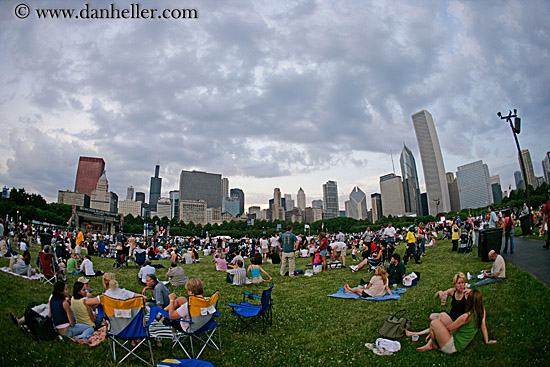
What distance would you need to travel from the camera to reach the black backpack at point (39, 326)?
566cm

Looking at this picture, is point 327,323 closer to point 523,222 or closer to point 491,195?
point 523,222

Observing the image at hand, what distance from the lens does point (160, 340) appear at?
591 cm

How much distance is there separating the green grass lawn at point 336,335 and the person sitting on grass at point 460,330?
14 cm

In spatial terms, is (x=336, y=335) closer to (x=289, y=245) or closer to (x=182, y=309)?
(x=182, y=309)

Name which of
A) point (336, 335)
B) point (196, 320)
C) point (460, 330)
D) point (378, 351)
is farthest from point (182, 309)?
point (460, 330)

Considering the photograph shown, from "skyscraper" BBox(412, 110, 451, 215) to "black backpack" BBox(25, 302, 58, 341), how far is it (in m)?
168

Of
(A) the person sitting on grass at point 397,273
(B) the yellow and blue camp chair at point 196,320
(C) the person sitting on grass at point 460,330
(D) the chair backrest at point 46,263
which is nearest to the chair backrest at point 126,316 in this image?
(B) the yellow and blue camp chair at point 196,320

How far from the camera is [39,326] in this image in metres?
5.66

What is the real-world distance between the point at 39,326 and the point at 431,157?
173 meters

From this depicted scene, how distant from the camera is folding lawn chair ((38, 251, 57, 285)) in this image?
11031 mm

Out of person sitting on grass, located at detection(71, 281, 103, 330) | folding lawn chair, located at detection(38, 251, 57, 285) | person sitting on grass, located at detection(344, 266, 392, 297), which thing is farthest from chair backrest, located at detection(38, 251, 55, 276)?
person sitting on grass, located at detection(344, 266, 392, 297)

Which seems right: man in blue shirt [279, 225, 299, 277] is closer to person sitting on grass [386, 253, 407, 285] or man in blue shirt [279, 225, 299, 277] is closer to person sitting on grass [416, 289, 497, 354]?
person sitting on grass [386, 253, 407, 285]

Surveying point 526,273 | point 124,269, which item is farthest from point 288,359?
point 124,269

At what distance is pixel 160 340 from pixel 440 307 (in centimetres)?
630
